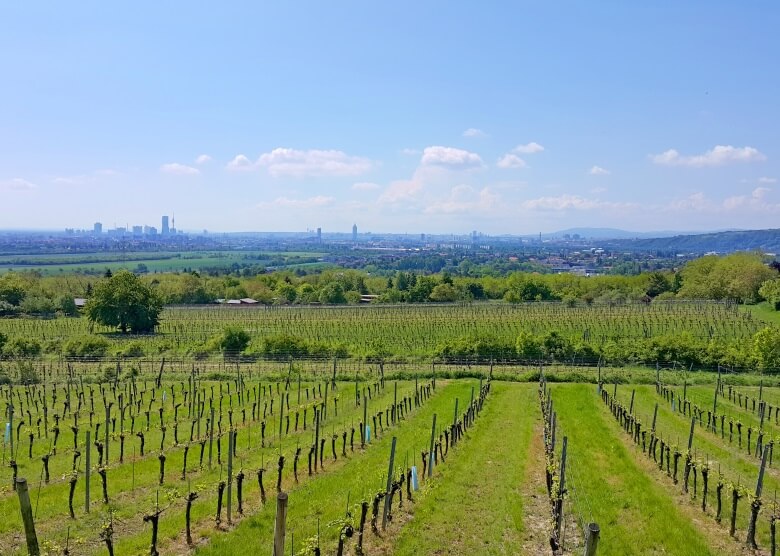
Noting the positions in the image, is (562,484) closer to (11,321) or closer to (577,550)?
(577,550)

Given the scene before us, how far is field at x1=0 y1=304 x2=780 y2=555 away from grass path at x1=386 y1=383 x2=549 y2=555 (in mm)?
61

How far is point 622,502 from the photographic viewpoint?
48.5ft

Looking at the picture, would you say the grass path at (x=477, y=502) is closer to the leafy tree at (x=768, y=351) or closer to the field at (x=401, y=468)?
the field at (x=401, y=468)

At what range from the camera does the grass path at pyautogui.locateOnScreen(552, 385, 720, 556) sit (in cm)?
1252

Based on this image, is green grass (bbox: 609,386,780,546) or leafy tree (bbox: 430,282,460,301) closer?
green grass (bbox: 609,386,780,546)

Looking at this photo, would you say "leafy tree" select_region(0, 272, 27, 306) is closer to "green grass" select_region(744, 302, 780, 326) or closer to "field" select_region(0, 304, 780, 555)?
"field" select_region(0, 304, 780, 555)

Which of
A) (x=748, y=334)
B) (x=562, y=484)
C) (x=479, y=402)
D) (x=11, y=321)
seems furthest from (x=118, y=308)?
(x=748, y=334)

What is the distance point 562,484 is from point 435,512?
3.17 m

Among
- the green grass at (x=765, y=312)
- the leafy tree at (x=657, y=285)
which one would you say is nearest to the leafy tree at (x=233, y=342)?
the green grass at (x=765, y=312)

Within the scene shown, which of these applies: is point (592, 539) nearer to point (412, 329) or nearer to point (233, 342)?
point (233, 342)

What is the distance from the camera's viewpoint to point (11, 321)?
66625 millimetres

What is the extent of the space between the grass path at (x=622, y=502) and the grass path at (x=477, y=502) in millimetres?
1562

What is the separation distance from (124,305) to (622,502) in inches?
2216

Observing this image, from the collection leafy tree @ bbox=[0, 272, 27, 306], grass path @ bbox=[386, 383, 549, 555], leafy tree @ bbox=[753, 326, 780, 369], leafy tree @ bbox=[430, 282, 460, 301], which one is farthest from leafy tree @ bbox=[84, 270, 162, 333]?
leafy tree @ bbox=[753, 326, 780, 369]
